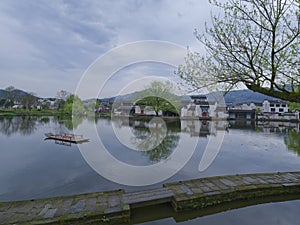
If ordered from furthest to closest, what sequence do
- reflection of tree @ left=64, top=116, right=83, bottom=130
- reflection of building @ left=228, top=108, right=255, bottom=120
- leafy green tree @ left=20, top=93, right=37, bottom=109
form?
1. leafy green tree @ left=20, top=93, right=37, bottom=109
2. reflection of building @ left=228, top=108, right=255, bottom=120
3. reflection of tree @ left=64, top=116, right=83, bottom=130

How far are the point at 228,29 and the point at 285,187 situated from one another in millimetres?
3482

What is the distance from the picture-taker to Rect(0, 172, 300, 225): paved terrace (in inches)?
102

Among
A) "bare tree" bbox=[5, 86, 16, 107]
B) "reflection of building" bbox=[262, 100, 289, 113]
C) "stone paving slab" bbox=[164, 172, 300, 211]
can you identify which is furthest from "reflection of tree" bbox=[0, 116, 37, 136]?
"reflection of building" bbox=[262, 100, 289, 113]

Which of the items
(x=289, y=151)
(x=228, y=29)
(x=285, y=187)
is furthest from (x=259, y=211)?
(x=289, y=151)

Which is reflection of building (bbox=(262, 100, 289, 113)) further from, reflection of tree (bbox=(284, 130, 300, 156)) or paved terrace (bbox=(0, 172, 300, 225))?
paved terrace (bbox=(0, 172, 300, 225))

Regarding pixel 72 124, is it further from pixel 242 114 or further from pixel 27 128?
pixel 242 114

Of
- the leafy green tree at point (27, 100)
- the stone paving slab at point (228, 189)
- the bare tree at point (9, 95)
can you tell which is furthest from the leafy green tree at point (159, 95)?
the bare tree at point (9, 95)

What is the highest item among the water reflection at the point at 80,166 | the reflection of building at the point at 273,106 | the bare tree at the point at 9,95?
the bare tree at the point at 9,95

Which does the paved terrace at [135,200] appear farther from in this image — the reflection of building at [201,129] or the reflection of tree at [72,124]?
the reflection of tree at [72,124]

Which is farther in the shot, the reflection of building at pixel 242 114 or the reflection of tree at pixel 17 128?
the reflection of building at pixel 242 114

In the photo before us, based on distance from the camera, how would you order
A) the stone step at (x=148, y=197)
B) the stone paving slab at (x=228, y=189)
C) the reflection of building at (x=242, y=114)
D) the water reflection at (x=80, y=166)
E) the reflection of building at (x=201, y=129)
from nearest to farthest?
the stone step at (x=148, y=197)
the stone paving slab at (x=228, y=189)
the water reflection at (x=80, y=166)
the reflection of building at (x=201, y=129)
the reflection of building at (x=242, y=114)

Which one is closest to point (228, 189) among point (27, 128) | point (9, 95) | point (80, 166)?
point (80, 166)

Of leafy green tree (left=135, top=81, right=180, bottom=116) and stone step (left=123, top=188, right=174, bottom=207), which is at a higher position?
leafy green tree (left=135, top=81, right=180, bottom=116)

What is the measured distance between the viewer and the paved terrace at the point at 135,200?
8.50 ft
